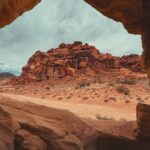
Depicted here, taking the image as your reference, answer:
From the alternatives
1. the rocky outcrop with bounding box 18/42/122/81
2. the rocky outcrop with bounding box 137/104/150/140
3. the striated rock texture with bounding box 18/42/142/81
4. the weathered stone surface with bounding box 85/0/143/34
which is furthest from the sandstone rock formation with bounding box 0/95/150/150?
the rocky outcrop with bounding box 18/42/122/81

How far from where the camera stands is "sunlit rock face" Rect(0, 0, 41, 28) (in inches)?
400

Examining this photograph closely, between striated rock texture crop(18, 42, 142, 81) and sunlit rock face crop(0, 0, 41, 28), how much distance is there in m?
55.6

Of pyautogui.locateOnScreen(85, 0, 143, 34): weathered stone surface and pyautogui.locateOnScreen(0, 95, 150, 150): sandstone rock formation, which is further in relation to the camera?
pyautogui.locateOnScreen(85, 0, 143, 34): weathered stone surface

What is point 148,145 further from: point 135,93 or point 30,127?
point 135,93

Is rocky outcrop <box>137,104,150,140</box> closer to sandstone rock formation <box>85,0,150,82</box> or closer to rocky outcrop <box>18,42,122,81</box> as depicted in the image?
sandstone rock formation <box>85,0,150,82</box>

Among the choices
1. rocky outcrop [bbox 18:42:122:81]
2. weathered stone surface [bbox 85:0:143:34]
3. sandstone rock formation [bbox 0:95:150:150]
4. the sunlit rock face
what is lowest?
sandstone rock formation [bbox 0:95:150:150]

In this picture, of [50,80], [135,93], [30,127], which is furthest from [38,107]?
[50,80]

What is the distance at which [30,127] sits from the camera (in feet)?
31.1

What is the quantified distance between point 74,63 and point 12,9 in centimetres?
6149

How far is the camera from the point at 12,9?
34.6ft

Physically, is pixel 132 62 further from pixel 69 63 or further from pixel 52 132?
pixel 52 132

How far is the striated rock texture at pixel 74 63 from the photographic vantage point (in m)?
70.1

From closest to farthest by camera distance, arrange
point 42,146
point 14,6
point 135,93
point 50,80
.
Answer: point 42,146
point 14,6
point 135,93
point 50,80

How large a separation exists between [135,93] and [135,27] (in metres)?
27.3
